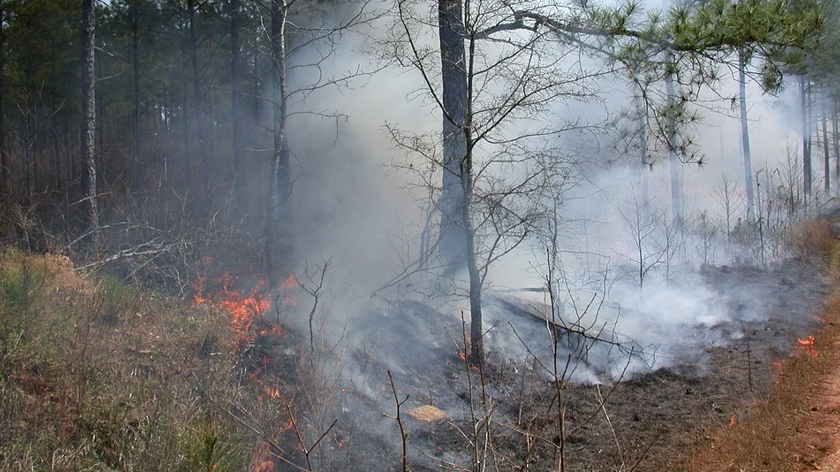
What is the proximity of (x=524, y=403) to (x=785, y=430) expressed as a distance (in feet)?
7.99

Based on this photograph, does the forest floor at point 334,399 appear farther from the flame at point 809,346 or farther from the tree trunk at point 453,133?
the tree trunk at point 453,133

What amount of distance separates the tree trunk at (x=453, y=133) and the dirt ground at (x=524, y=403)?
0.99m

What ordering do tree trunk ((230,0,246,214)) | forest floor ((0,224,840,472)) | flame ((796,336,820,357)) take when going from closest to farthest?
forest floor ((0,224,840,472)) < flame ((796,336,820,357)) < tree trunk ((230,0,246,214))

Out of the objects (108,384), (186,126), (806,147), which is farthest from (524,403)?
(806,147)

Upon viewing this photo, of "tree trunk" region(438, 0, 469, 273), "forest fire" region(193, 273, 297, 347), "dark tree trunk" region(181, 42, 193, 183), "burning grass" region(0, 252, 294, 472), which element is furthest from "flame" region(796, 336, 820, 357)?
"dark tree trunk" region(181, 42, 193, 183)

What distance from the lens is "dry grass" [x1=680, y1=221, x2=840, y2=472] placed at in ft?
17.4

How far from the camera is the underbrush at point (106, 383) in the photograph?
13.9 feet

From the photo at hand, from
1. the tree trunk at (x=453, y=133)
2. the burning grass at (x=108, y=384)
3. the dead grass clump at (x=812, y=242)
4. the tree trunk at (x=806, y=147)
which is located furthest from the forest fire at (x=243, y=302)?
the tree trunk at (x=806, y=147)

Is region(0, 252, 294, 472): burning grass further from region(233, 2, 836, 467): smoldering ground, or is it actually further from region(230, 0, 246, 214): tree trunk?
region(230, 0, 246, 214): tree trunk

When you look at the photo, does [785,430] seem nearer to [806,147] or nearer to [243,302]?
[243,302]

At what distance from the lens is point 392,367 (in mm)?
7211

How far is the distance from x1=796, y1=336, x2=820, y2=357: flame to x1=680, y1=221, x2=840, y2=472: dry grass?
1cm

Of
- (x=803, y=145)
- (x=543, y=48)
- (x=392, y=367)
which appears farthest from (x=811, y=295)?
(x=803, y=145)

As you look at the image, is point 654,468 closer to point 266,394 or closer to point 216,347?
point 266,394
